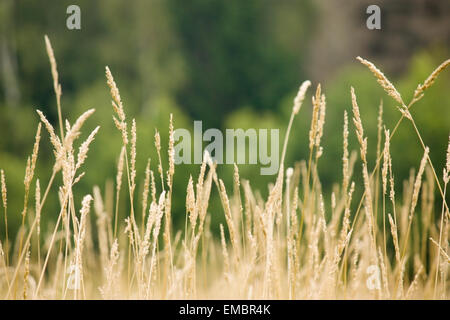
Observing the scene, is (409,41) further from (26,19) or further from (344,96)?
(26,19)

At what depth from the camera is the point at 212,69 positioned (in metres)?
18.3

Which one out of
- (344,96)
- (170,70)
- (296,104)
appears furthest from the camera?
(170,70)

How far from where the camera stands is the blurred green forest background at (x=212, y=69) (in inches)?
416

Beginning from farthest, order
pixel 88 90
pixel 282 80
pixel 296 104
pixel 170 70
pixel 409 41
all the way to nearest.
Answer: pixel 282 80 < pixel 409 41 < pixel 170 70 < pixel 88 90 < pixel 296 104

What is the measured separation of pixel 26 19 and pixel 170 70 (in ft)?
13.0

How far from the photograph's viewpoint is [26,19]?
44.5 ft

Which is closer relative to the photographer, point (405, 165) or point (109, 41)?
point (405, 165)

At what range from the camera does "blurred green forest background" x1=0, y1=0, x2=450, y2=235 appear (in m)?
10.6

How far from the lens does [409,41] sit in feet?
50.6
